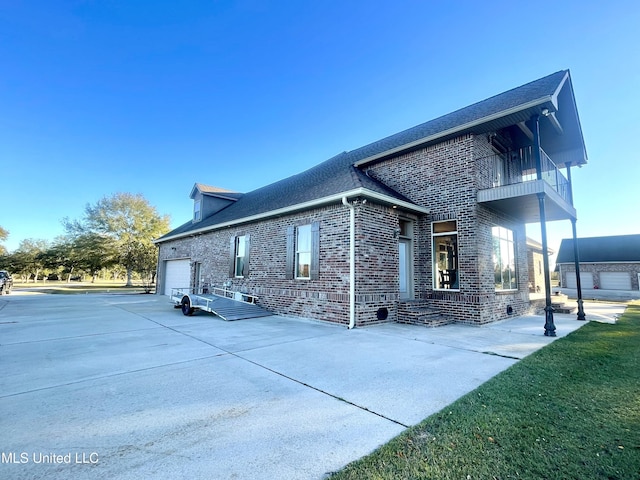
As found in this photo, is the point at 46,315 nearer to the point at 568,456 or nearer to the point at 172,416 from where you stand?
the point at 172,416

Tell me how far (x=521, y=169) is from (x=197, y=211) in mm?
17976

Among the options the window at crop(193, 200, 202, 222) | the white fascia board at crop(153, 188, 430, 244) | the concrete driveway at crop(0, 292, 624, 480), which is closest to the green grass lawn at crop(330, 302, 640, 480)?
A: the concrete driveway at crop(0, 292, 624, 480)

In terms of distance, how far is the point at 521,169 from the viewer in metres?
12.0

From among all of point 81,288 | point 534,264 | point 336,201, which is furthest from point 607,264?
point 81,288

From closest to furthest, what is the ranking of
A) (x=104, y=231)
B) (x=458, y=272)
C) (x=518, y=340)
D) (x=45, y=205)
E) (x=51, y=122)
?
(x=518, y=340) < (x=458, y=272) < (x=51, y=122) < (x=104, y=231) < (x=45, y=205)

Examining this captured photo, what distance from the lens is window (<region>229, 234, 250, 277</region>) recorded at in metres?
12.4

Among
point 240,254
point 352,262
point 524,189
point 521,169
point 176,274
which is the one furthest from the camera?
point 176,274

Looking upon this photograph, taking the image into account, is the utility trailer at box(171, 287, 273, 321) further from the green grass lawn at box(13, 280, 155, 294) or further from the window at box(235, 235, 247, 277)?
the green grass lawn at box(13, 280, 155, 294)

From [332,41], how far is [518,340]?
12.8 meters

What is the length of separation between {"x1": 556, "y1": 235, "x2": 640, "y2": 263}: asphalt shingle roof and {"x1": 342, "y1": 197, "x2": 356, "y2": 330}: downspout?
101ft

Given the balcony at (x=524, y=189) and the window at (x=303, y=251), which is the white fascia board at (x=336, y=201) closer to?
the window at (x=303, y=251)

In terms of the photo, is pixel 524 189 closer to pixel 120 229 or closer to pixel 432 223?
pixel 432 223

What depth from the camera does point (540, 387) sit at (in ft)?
12.2

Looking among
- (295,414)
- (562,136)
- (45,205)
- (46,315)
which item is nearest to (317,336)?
(295,414)
